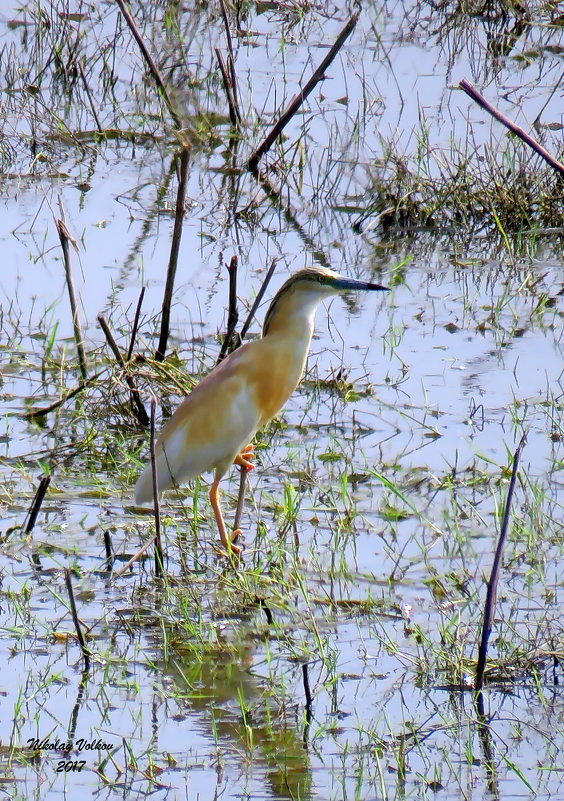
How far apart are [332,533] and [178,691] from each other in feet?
4.01

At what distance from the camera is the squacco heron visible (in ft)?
18.5

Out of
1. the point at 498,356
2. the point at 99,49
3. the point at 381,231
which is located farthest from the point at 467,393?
the point at 99,49

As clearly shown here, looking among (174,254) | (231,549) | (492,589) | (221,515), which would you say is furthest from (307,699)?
(174,254)

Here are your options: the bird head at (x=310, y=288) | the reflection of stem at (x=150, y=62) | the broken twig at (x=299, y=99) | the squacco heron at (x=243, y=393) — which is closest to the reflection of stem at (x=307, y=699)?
the squacco heron at (x=243, y=393)

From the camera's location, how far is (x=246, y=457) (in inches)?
241

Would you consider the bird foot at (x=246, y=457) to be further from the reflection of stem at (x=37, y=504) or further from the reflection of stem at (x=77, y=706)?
the reflection of stem at (x=77, y=706)

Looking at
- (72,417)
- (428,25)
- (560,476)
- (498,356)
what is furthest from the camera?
(428,25)

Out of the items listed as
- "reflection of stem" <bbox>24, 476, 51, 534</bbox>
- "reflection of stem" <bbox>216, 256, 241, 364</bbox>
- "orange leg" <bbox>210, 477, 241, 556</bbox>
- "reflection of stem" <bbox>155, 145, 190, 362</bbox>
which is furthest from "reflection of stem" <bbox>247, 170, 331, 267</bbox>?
"reflection of stem" <bbox>24, 476, 51, 534</bbox>

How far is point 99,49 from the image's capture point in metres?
10.7

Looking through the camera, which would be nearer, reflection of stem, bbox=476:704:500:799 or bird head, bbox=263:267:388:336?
reflection of stem, bbox=476:704:500:799

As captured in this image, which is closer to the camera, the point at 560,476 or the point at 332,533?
the point at 332,533

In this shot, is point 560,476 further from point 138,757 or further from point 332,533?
point 138,757

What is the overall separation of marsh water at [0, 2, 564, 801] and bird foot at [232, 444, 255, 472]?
11cm
